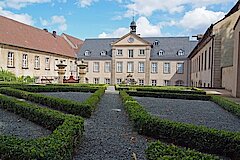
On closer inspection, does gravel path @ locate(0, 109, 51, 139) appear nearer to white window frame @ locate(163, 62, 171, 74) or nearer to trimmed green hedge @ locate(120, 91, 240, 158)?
trimmed green hedge @ locate(120, 91, 240, 158)

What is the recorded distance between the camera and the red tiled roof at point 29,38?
2761 centimetres

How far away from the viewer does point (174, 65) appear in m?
38.4

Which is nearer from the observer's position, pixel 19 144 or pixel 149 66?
pixel 19 144

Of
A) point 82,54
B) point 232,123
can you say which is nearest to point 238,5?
point 232,123

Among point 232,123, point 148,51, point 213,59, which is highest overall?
point 148,51

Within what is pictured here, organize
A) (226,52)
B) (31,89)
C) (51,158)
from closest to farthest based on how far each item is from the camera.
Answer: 1. (51,158)
2. (31,89)
3. (226,52)

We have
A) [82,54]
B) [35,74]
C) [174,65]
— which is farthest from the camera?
[82,54]

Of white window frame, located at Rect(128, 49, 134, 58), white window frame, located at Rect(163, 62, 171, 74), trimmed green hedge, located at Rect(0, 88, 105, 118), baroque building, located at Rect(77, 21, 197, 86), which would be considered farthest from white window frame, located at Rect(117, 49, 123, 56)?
trimmed green hedge, located at Rect(0, 88, 105, 118)

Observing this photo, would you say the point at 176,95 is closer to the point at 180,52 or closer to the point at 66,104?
the point at 66,104

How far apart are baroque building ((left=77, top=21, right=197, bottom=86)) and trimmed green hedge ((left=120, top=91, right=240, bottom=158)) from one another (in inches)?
1324

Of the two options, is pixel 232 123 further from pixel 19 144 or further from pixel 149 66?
pixel 149 66

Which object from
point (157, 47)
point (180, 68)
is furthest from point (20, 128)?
point (157, 47)

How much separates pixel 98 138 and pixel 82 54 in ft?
123

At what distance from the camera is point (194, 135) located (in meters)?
4.62
